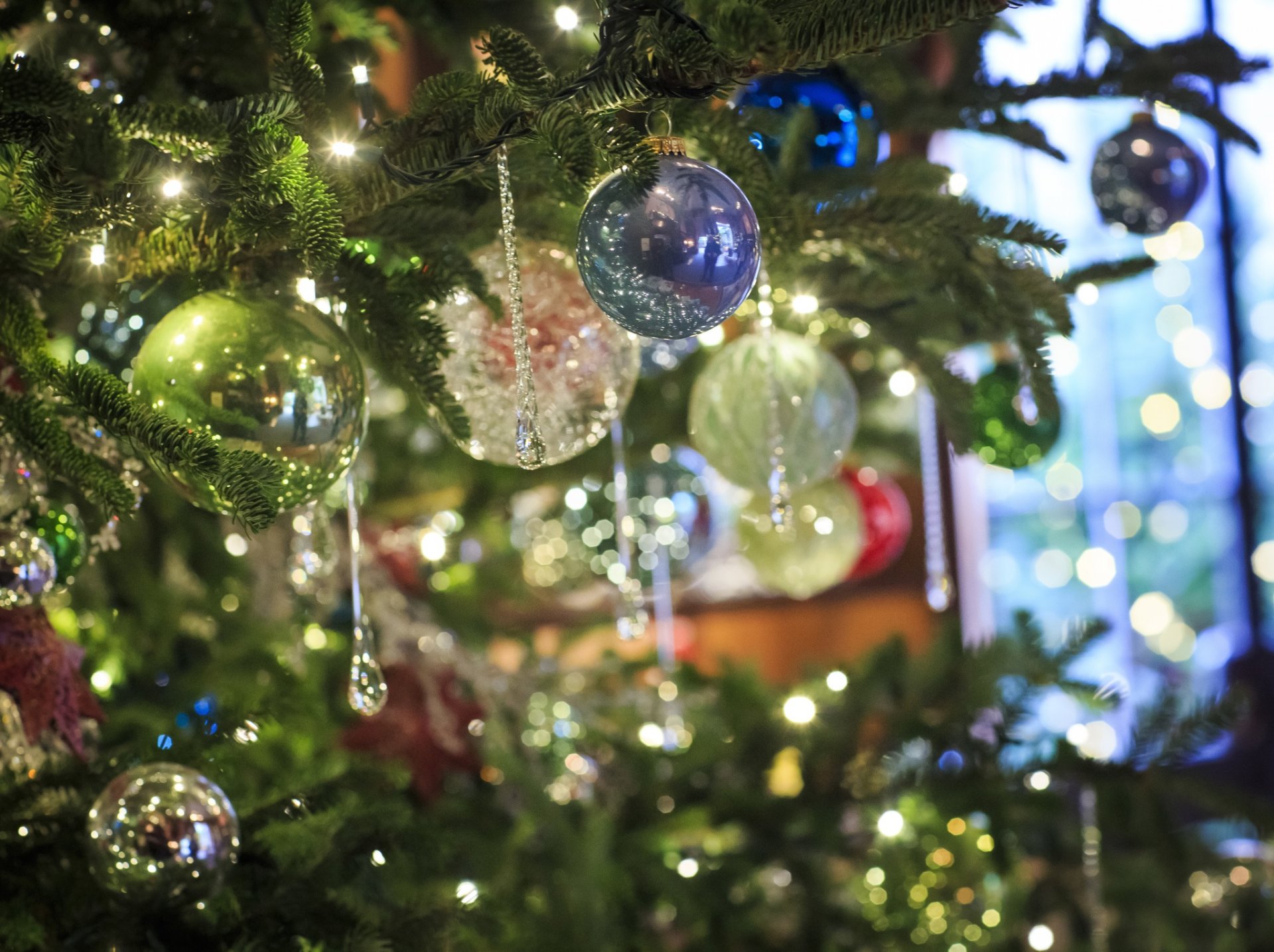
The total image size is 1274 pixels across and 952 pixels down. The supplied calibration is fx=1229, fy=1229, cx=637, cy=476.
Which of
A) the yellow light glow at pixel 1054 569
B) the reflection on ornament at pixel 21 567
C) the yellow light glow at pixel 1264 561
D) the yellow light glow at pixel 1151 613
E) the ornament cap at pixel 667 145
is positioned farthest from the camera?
the yellow light glow at pixel 1054 569

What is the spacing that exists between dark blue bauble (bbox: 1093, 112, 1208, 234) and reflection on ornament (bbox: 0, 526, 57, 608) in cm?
94

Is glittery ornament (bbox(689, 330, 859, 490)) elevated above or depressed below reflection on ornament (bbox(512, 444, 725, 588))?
above

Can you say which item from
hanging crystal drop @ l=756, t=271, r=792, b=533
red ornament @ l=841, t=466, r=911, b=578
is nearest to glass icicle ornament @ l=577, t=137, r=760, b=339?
hanging crystal drop @ l=756, t=271, r=792, b=533

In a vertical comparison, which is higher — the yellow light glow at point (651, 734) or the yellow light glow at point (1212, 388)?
the yellow light glow at point (1212, 388)

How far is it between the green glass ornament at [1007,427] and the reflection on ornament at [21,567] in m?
0.72

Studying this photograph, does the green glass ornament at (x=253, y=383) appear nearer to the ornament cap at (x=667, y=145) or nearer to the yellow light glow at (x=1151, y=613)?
the ornament cap at (x=667, y=145)

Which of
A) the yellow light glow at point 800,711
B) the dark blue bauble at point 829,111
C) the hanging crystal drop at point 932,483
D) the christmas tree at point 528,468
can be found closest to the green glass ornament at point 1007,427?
the christmas tree at point 528,468

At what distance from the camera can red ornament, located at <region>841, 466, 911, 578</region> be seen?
1488 mm

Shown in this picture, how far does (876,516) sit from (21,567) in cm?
100

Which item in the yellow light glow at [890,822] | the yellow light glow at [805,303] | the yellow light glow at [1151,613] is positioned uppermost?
the yellow light glow at [805,303]

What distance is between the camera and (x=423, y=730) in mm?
1366

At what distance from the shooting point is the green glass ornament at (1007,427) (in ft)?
Result: 3.47

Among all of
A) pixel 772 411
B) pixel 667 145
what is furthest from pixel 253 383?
pixel 772 411

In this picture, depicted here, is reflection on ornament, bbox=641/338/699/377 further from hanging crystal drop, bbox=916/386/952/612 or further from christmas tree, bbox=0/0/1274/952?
hanging crystal drop, bbox=916/386/952/612
